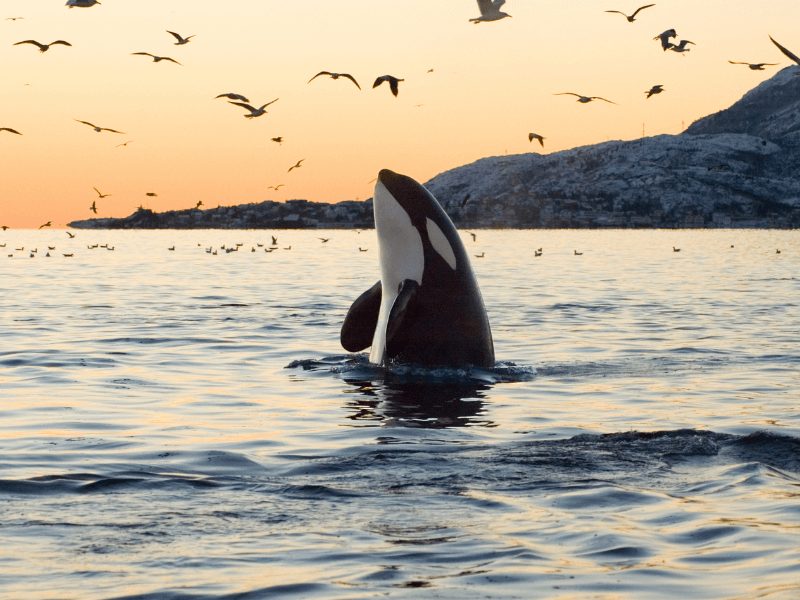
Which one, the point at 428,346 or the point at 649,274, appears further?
the point at 649,274

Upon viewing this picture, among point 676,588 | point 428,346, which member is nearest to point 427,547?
point 676,588

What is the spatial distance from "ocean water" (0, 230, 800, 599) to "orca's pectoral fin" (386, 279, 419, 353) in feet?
2.21

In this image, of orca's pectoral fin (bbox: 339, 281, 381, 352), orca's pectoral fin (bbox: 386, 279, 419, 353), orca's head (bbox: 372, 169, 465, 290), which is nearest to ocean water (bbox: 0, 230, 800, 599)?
orca's pectoral fin (bbox: 339, 281, 381, 352)

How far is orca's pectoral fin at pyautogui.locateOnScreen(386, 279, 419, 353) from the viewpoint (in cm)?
1603

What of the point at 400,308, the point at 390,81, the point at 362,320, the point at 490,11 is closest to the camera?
the point at 400,308

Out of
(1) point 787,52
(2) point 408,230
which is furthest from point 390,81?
(1) point 787,52

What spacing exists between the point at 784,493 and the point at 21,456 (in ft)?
21.5

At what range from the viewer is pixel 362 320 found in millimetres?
17594

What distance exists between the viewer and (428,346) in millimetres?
16297

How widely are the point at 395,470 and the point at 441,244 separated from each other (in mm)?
6319

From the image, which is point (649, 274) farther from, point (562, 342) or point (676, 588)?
point (676, 588)

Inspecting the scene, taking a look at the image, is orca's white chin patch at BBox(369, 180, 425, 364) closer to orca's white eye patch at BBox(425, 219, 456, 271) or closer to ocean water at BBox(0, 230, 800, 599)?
orca's white eye patch at BBox(425, 219, 456, 271)

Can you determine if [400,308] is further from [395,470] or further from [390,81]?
[390,81]

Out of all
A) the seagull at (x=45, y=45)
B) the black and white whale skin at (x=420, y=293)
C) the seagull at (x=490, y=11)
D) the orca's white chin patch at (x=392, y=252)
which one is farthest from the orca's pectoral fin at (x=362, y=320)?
the seagull at (x=45, y=45)
